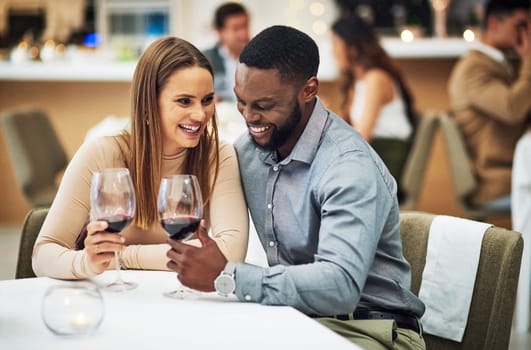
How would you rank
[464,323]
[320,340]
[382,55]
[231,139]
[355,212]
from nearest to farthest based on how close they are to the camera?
[320,340] < [355,212] < [464,323] < [231,139] < [382,55]

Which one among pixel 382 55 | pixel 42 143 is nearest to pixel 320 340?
pixel 382 55

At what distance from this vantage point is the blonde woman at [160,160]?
2.08 m

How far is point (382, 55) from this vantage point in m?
4.80

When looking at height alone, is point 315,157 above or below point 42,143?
above

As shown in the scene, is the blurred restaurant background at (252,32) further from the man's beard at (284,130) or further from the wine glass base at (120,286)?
Answer: the wine glass base at (120,286)

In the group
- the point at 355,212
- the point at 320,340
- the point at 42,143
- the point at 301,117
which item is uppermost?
the point at 301,117

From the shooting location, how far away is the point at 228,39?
5.29 meters

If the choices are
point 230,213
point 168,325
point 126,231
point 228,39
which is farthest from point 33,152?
point 168,325

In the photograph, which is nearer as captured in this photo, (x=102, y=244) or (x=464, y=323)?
(x=102, y=244)

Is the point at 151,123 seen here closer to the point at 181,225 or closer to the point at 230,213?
the point at 230,213

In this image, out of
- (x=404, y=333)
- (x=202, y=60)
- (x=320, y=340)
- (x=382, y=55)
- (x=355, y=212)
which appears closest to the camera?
(x=320, y=340)

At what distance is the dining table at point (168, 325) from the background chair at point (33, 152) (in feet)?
10.0

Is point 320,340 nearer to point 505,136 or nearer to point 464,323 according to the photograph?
point 464,323

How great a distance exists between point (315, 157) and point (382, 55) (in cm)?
296
